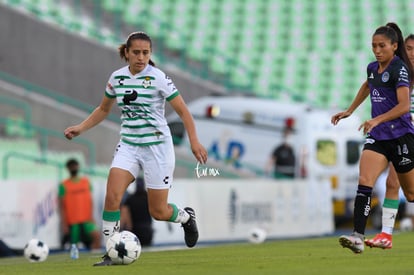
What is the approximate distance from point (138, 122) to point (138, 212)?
8644 mm

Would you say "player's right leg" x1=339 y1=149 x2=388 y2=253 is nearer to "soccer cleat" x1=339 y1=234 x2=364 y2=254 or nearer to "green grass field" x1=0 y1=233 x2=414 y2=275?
"soccer cleat" x1=339 y1=234 x2=364 y2=254

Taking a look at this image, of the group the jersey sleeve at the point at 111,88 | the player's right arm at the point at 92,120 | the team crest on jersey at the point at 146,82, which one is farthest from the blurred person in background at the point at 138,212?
the team crest on jersey at the point at 146,82

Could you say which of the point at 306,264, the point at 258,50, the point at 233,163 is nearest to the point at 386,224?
the point at 306,264

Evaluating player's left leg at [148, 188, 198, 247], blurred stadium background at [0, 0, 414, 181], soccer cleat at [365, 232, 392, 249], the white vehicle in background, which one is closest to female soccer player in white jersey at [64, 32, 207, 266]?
player's left leg at [148, 188, 198, 247]

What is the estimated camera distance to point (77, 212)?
1927 cm

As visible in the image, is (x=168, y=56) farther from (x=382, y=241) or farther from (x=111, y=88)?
(x=111, y=88)

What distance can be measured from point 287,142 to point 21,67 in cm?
599

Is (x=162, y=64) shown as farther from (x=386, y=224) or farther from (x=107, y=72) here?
(x=386, y=224)


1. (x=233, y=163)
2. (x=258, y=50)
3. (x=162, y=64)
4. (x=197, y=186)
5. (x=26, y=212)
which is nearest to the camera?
(x=26, y=212)

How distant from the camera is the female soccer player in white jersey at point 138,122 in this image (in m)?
10.7

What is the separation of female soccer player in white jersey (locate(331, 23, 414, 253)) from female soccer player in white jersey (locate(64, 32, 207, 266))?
1.72 meters

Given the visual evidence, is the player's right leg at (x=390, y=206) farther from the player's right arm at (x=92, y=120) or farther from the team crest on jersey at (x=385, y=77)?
the player's right arm at (x=92, y=120)

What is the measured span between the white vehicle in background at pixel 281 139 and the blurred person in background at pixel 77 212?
23.4 feet

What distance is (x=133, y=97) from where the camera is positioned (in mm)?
10680
